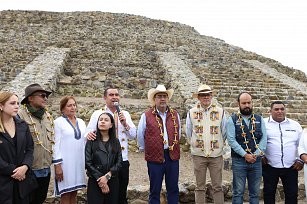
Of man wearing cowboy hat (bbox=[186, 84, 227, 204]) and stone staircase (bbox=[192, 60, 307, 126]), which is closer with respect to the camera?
man wearing cowboy hat (bbox=[186, 84, 227, 204])

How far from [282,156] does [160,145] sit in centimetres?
178

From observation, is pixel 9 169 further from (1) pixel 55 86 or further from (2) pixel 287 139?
(1) pixel 55 86

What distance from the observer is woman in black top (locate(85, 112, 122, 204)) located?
3.92m

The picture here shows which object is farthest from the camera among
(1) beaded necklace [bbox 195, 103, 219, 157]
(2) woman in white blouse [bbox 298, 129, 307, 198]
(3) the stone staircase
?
(3) the stone staircase

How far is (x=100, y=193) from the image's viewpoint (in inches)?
156

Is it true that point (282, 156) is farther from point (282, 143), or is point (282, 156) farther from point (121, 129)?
point (121, 129)

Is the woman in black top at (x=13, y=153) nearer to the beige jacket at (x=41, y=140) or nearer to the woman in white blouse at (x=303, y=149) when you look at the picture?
the beige jacket at (x=41, y=140)

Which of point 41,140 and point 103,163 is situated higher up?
point 41,140

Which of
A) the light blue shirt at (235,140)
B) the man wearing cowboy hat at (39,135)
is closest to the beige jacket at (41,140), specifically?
the man wearing cowboy hat at (39,135)

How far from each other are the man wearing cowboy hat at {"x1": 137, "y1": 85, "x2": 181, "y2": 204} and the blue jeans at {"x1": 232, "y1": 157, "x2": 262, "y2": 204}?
0.86 metres

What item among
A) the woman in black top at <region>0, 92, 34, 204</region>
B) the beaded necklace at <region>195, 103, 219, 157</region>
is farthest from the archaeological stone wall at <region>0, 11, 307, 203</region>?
the woman in black top at <region>0, 92, 34, 204</region>

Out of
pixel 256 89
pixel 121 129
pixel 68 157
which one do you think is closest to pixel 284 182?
pixel 121 129

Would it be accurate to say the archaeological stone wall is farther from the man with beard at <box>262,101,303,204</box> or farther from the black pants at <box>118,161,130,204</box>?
the man with beard at <box>262,101,303,204</box>

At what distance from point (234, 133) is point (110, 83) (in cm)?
771
